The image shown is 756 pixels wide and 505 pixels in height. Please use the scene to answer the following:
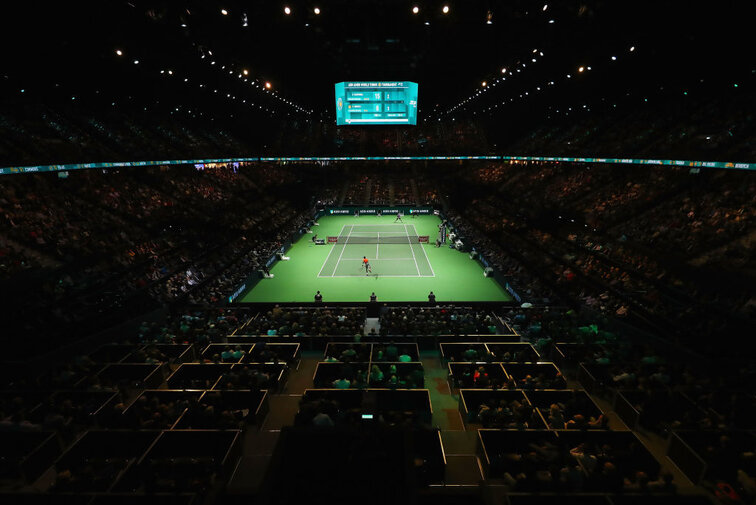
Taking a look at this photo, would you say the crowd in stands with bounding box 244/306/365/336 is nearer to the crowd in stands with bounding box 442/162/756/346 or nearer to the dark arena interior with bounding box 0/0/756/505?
the dark arena interior with bounding box 0/0/756/505

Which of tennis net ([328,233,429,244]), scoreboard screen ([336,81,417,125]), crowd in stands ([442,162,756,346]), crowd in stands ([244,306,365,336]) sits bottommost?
crowd in stands ([244,306,365,336])

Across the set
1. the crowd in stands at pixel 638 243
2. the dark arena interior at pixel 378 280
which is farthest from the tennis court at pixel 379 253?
the crowd in stands at pixel 638 243

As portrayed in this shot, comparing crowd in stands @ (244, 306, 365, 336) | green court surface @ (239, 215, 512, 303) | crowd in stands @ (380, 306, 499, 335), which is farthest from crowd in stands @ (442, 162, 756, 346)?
crowd in stands @ (244, 306, 365, 336)

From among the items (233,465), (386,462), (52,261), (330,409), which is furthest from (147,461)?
(52,261)

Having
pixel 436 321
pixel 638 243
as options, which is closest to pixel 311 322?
pixel 436 321

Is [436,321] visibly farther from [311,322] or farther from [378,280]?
[378,280]

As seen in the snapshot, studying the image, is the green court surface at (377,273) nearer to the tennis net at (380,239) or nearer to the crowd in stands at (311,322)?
the tennis net at (380,239)
